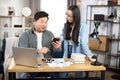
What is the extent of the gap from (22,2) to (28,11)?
515mm

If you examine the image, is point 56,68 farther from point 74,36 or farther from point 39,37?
point 74,36

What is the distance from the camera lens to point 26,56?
7.68ft

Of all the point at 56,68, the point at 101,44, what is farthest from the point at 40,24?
the point at 101,44

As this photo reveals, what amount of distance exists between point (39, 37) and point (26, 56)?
580 millimetres

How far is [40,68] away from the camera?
91.6 inches

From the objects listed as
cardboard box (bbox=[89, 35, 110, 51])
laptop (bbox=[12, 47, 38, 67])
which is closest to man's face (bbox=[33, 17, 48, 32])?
laptop (bbox=[12, 47, 38, 67])

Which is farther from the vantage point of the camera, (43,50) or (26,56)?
(43,50)

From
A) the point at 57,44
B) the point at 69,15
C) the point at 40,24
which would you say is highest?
the point at 69,15

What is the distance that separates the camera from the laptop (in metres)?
2.29

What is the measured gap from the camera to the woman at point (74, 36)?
3008 millimetres

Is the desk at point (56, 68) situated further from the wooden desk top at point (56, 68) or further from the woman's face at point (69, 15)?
the woman's face at point (69, 15)

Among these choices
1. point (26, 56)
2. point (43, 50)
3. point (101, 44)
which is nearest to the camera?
point (26, 56)

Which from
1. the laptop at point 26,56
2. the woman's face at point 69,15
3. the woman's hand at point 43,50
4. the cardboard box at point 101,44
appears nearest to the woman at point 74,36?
the woman's face at point 69,15

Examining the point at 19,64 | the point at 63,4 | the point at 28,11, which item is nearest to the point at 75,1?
the point at 63,4
